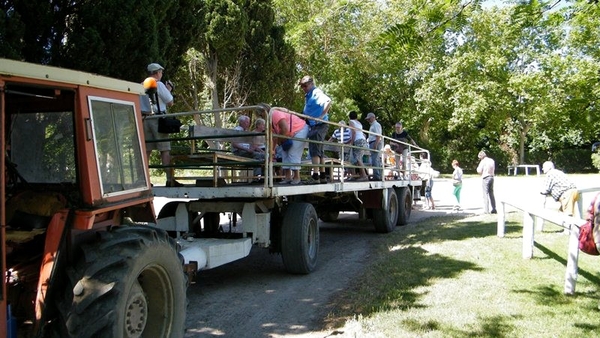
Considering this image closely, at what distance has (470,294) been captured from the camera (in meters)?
5.83

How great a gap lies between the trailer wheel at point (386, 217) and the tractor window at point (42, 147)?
800 centimetres

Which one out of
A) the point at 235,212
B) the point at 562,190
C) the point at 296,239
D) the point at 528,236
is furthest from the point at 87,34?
the point at 562,190

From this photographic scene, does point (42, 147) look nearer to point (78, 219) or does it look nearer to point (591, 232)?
point (78, 219)

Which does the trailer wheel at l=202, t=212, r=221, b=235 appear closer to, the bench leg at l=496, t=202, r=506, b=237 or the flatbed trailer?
the flatbed trailer

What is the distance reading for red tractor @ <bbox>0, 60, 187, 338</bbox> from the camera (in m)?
3.15

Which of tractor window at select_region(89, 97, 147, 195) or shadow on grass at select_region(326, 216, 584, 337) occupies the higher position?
tractor window at select_region(89, 97, 147, 195)

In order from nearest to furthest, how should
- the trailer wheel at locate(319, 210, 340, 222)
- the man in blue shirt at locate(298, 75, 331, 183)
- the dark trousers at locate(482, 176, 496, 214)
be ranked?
the man in blue shirt at locate(298, 75, 331, 183)
the trailer wheel at locate(319, 210, 340, 222)
the dark trousers at locate(482, 176, 496, 214)

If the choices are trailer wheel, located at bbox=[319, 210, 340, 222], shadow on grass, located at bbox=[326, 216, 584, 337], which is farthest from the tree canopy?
trailer wheel, located at bbox=[319, 210, 340, 222]

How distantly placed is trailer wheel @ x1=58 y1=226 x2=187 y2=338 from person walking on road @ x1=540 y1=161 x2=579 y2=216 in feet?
29.0

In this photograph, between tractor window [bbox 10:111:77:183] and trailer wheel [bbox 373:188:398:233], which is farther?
trailer wheel [bbox 373:188:398:233]

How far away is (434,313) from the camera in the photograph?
17.0 feet

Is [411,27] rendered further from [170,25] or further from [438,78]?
[438,78]

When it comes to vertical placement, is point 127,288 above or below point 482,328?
above

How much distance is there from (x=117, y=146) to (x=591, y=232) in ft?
15.6
